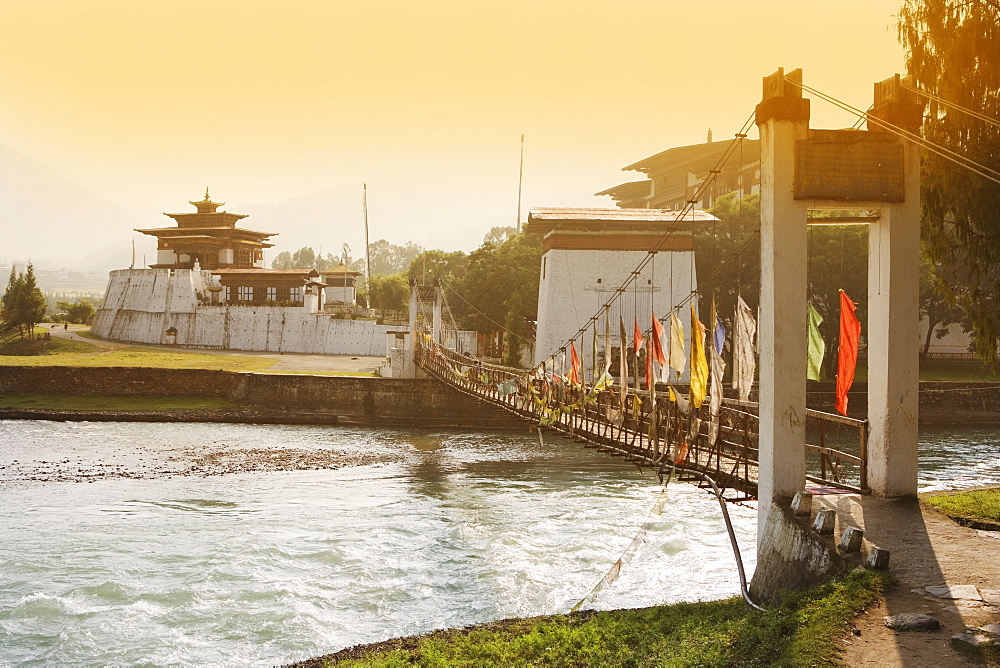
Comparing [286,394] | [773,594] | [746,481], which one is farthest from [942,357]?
[773,594]

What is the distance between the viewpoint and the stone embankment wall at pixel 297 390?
88.3 feet

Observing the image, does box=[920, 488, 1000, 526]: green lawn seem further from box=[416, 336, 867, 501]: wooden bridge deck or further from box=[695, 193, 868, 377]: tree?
box=[695, 193, 868, 377]: tree

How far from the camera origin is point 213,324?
42.2 m

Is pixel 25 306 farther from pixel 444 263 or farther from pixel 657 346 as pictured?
pixel 657 346

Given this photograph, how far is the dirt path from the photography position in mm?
4273

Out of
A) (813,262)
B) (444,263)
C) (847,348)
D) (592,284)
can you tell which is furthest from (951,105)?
(444,263)

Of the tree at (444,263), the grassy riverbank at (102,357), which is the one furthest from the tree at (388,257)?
the grassy riverbank at (102,357)

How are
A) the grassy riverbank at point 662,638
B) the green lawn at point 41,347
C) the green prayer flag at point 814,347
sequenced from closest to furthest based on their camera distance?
the grassy riverbank at point 662,638, the green prayer flag at point 814,347, the green lawn at point 41,347

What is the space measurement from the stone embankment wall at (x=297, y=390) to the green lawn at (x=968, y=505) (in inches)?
704

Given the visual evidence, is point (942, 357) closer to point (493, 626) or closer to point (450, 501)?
point (450, 501)

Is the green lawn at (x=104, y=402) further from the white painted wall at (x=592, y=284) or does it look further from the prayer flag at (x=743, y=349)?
the prayer flag at (x=743, y=349)

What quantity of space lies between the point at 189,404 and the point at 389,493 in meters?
13.9

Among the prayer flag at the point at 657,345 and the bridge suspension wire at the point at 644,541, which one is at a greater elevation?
the prayer flag at the point at 657,345

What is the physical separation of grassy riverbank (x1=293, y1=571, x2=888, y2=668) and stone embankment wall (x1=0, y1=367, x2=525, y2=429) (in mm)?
18733
